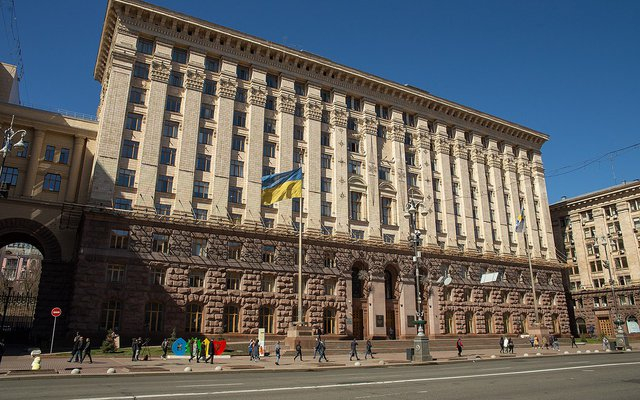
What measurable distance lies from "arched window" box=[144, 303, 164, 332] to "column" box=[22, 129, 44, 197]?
15568 millimetres

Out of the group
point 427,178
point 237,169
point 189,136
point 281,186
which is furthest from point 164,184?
point 427,178

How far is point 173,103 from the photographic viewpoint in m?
46.4

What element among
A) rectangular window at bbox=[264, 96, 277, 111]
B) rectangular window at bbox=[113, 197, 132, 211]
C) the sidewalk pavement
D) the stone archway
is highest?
rectangular window at bbox=[264, 96, 277, 111]

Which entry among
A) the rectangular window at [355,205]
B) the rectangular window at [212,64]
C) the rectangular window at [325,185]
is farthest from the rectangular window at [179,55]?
the rectangular window at [355,205]

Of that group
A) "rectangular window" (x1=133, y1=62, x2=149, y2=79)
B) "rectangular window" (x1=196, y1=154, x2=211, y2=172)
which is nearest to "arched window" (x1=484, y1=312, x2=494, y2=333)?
"rectangular window" (x1=196, y1=154, x2=211, y2=172)

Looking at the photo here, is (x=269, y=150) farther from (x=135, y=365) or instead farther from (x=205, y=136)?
(x=135, y=365)

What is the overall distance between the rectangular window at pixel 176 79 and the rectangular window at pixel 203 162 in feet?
25.9

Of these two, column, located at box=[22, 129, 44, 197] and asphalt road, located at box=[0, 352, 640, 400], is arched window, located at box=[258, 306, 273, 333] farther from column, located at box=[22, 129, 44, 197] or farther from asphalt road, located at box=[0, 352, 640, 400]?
column, located at box=[22, 129, 44, 197]

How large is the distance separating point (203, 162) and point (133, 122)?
7.47 metres

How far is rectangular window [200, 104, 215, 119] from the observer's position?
156ft

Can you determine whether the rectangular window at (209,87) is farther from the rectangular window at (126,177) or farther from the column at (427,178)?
the column at (427,178)

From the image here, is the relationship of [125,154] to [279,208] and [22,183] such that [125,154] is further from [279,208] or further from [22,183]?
[279,208]

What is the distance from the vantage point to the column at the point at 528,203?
2662 inches

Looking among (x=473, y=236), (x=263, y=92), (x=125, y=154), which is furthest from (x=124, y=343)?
(x=473, y=236)
